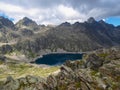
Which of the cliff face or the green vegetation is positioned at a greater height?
the green vegetation

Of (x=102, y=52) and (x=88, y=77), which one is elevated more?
(x=102, y=52)

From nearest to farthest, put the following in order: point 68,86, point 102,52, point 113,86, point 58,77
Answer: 1. point 113,86
2. point 68,86
3. point 58,77
4. point 102,52

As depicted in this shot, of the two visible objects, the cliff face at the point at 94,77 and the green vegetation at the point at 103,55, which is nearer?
the cliff face at the point at 94,77

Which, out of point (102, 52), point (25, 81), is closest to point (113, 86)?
point (102, 52)

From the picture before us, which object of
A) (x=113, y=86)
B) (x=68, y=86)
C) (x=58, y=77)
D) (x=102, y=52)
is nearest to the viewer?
(x=113, y=86)

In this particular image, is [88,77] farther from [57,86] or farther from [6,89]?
[6,89]

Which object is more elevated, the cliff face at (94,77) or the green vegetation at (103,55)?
the green vegetation at (103,55)

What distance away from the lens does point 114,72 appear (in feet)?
236

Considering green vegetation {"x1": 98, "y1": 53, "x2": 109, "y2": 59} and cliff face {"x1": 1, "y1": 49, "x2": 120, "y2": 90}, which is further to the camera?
green vegetation {"x1": 98, "y1": 53, "x2": 109, "y2": 59}

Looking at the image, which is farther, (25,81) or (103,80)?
(25,81)

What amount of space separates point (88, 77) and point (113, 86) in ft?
27.1

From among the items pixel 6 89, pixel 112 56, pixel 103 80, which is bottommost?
pixel 6 89

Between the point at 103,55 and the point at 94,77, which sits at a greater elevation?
the point at 103,55

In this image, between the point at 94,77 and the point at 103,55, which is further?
the point at 103,55
